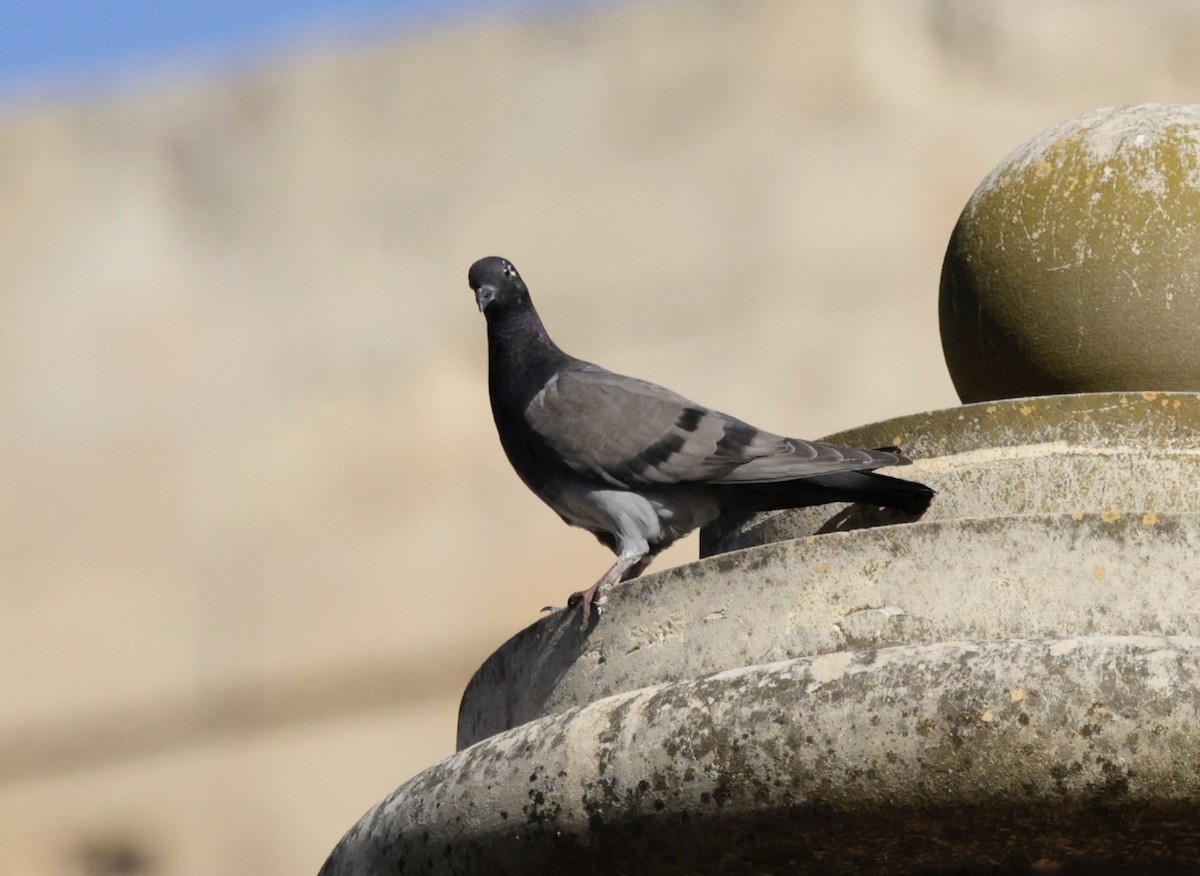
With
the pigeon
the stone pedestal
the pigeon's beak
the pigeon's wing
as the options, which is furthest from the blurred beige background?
the stone pedestal

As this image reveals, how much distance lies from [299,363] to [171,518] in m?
1.06

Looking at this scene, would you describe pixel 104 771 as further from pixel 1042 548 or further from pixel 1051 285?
pixel 1042 548

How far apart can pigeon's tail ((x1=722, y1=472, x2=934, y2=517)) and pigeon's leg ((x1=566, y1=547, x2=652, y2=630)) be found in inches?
11.2

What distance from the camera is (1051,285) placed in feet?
18.2

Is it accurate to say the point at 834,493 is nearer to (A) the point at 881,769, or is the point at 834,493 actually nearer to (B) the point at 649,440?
(B) the point at 649,440

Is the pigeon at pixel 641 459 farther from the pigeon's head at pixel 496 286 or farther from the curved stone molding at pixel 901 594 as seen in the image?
the curved stone molding at pixel 901 594

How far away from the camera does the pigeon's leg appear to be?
4.80 metres

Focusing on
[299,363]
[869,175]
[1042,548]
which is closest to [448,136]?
[299,363]

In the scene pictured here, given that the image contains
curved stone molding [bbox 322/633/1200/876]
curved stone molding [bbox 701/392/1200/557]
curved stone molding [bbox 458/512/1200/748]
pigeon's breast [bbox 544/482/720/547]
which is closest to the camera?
curved stone molding [bbox 322/633/1200/876]

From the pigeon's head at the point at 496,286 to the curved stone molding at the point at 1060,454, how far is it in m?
1.48

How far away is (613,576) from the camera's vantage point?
5586 mm

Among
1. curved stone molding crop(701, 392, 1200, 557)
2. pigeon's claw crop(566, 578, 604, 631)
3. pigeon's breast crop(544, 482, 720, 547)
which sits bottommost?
pigeon's claw crop(566, 578, 604, 631)

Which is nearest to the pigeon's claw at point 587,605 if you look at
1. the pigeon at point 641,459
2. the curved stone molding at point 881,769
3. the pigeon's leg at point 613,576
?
the pigeon's leg at point 613,576

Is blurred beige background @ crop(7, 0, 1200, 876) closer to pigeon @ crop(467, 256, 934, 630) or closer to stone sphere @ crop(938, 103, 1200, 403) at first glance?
pigeon @ crop(467, 256, 934, 630)
